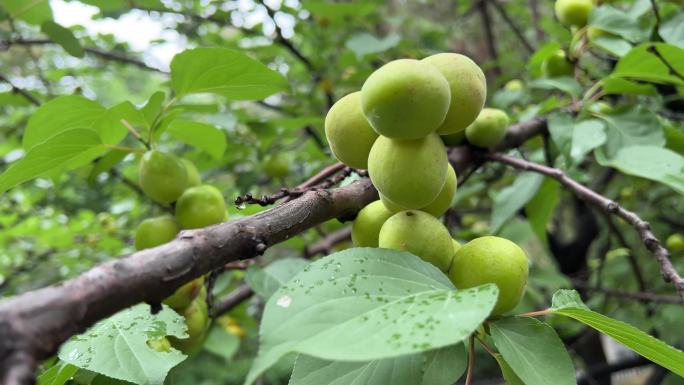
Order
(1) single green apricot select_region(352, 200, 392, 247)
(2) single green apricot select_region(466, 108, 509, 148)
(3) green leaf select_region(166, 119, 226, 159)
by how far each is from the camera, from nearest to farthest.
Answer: (1) single green apricot select_region(352, 200, 392, 247)
(2) single green apricot select_region(466, 108, 509, 148)
(3) green leaf select_region(166, 119, 226, 159)

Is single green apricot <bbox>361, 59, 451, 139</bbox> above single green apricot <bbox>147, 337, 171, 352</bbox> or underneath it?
above

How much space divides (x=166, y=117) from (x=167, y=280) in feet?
2.57

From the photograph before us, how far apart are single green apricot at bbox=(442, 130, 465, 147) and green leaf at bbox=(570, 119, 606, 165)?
26cm

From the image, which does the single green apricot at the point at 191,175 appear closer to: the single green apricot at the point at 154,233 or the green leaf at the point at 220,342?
the single green apricot at the point at 154,233

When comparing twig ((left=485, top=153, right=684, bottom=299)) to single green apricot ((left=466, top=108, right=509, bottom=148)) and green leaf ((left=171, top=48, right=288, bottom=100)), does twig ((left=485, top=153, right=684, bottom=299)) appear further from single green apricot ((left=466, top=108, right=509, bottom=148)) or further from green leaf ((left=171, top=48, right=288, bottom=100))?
green leaf ((left=171, top=48, right=288, bottom=100))

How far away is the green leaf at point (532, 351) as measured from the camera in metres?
0.66

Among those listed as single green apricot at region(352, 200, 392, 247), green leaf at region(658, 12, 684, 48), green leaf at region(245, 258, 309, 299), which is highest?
single green apricot at region(352, 200, 392, 247)

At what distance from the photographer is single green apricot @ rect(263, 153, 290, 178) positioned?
2.12 m

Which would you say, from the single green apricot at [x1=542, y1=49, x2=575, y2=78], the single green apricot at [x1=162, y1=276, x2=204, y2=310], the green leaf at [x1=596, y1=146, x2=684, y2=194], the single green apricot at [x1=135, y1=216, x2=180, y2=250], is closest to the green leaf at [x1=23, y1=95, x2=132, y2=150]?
the single green apricot at [x1=135, y1=216, x2=180, y2=250]

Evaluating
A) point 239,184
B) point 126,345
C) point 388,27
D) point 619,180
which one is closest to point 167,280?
point 126,345

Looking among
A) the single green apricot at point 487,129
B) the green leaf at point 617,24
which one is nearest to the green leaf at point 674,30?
the green leaf at point 617,24

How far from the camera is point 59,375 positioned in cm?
76

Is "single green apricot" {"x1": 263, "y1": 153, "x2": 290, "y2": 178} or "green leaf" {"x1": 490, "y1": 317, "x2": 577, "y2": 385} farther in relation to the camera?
"single green apricot" {"x1": 263, "y1": 153, "x2": 290, "y2": 178}

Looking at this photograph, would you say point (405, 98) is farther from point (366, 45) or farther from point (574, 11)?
point (366, 45)
